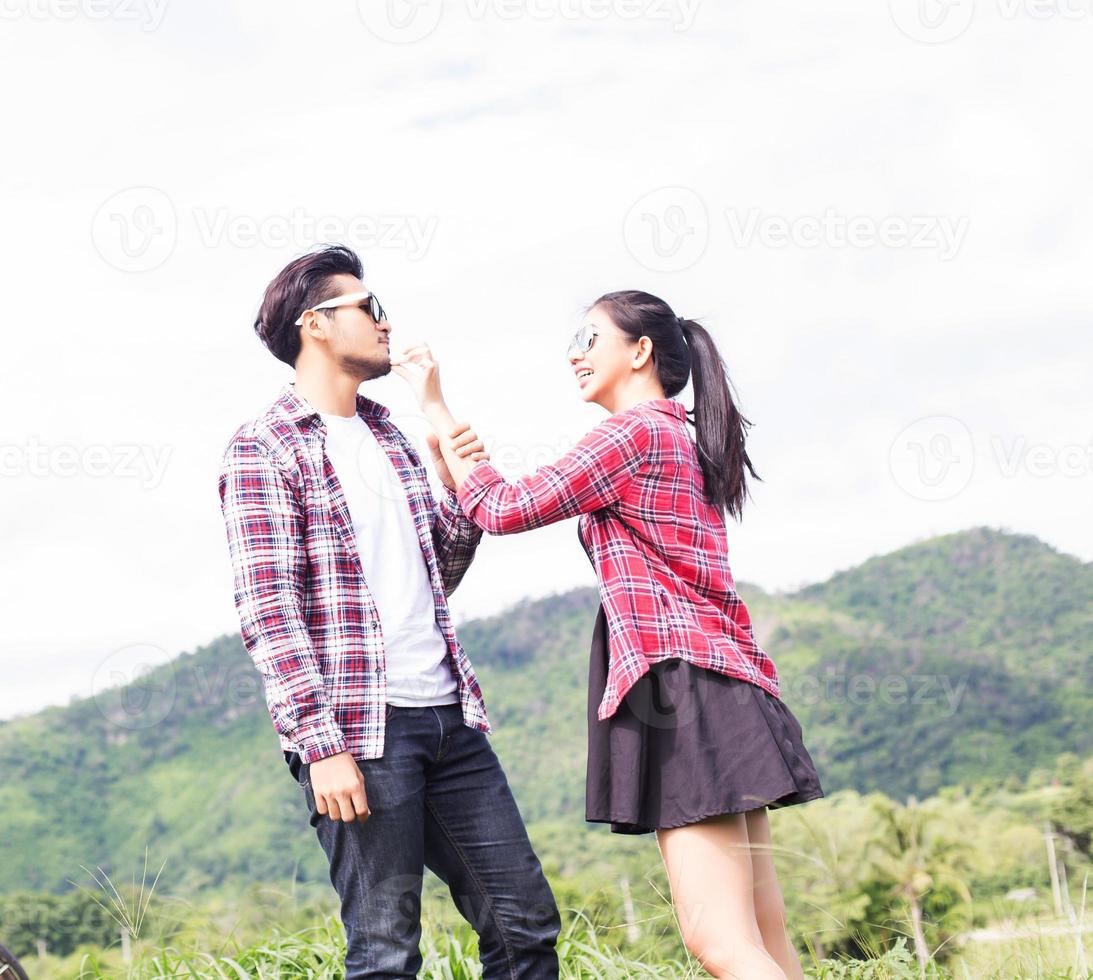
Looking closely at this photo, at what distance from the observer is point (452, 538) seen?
2914 mm

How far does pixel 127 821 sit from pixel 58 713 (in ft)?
10.7

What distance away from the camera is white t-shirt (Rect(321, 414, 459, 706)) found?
2.63 meters

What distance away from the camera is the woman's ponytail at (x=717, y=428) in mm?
2734

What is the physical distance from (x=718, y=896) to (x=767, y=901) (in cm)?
23

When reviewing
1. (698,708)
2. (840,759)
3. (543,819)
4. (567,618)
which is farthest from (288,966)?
(567,618)

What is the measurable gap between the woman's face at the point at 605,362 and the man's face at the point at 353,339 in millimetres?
456

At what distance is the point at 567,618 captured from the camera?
27.0 meters

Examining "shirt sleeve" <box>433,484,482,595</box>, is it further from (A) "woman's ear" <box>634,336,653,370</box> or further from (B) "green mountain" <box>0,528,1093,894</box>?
(B) "green mountain" <box>0,528,1093,894</box>

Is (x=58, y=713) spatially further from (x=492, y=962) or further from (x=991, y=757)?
(x=492, y=962)

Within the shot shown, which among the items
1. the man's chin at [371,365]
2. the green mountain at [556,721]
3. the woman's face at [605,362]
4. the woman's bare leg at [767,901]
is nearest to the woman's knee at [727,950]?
the woman's bare leg at [767,901]

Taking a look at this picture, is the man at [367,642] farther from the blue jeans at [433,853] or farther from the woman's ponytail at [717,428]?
the woman's ponytail at [717,428]

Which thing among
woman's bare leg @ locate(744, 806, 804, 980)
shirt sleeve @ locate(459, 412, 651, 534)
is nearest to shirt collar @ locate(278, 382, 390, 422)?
shirt sleeve @ locate(459, 412, 651, 534)

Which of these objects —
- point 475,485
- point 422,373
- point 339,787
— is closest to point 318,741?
point 339,787

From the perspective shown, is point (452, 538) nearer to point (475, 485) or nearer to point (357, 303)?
point (475, 485)
